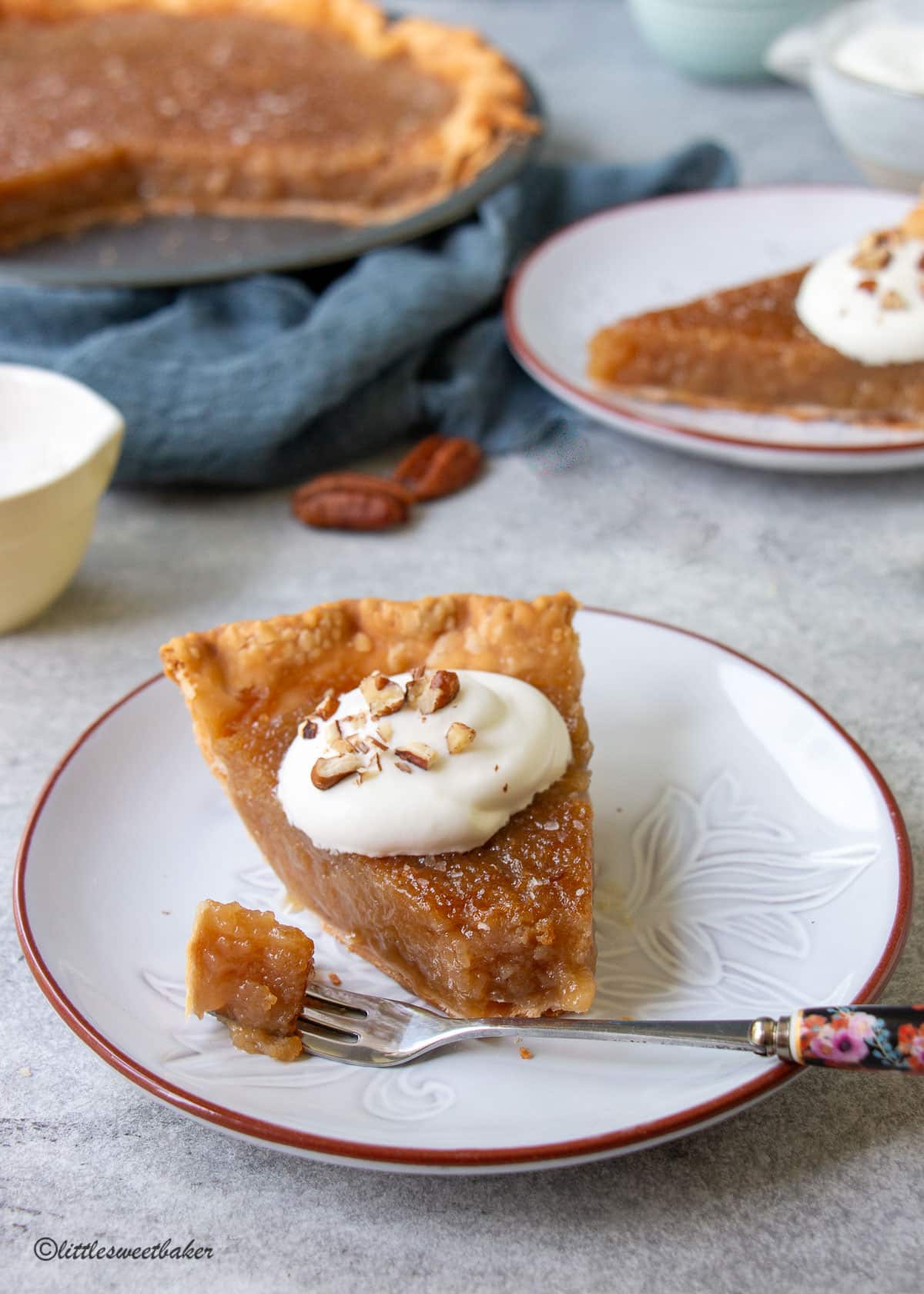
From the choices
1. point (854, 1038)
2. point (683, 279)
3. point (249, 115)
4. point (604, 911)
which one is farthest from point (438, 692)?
point (249, 115)

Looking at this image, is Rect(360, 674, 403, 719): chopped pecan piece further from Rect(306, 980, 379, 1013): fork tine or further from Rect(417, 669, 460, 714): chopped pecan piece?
Rect(306, 980, 379, 1013): fork tine

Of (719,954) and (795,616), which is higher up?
(719,954)

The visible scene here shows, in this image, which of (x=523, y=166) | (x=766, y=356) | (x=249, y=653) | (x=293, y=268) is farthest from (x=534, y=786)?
(x=523, y=166)

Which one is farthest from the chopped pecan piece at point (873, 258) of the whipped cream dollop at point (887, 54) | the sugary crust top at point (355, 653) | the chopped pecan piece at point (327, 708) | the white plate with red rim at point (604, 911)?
the chopped pecan piece at point (327, 708)

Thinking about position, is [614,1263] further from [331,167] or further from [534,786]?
[331,167]

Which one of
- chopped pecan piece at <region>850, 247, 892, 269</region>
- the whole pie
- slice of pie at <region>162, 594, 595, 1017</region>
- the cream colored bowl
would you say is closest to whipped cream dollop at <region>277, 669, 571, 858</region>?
slice of pie at <region>162, 594, 595, 1017</region>

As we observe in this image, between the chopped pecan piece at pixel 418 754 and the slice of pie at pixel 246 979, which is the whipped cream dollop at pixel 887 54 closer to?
the chopped pecan piece at pixel 418 754

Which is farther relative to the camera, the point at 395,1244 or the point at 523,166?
the point at 523,166

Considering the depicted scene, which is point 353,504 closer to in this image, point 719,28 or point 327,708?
point 327,708

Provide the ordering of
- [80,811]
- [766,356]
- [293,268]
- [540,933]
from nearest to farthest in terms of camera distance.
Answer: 1. [540,933]
2. [80,811]
3. [766,356]
4. [293,268]
